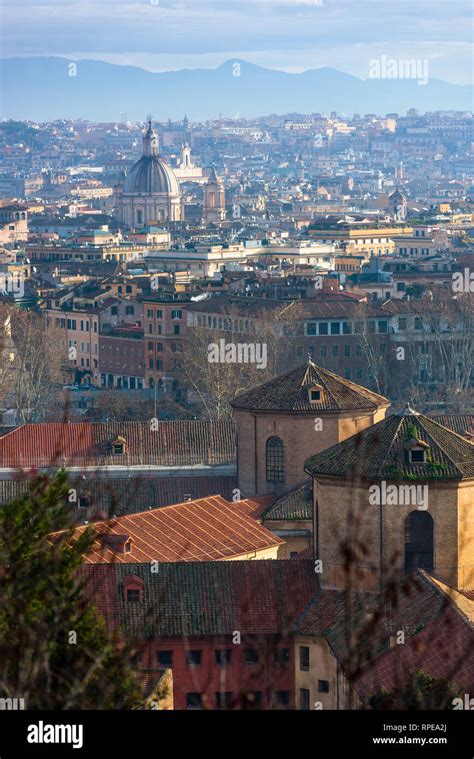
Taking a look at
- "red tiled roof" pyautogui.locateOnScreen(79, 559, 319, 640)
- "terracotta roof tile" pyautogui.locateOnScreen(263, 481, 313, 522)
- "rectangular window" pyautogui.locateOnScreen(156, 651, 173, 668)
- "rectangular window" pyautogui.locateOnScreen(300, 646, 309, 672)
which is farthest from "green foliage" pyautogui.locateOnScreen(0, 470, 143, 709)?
"terracotta roof tile" pyautogui.locateOnScreen(263, 481, 313, 522)

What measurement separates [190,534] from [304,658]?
5642mm

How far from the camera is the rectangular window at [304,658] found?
3097 centimetres

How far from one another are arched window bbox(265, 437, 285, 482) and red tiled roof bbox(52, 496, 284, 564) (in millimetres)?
3913

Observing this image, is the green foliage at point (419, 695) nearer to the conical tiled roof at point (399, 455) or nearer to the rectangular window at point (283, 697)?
the rectangular window at point (283, 697)

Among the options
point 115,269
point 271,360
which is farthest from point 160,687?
point 115,269

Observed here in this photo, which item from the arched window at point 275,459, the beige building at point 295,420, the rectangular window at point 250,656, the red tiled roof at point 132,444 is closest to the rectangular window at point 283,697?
the rectangular window at point 250,656

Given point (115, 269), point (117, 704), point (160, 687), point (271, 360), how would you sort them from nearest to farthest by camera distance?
point (117, 704)
point (160, 687)
point (271, 360)
point (115, 269)

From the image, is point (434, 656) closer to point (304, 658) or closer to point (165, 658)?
point (304, 658)

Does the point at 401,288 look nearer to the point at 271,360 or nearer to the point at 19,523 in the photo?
the point at 271,360

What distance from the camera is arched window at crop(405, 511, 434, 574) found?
32.0m

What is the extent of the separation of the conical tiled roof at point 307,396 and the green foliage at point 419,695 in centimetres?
1815

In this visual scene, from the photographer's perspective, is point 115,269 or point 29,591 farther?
point 115,269
